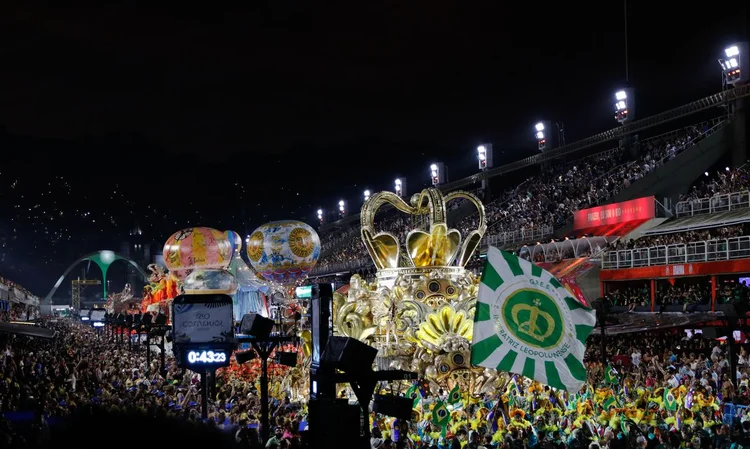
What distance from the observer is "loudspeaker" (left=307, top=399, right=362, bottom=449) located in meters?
6.12

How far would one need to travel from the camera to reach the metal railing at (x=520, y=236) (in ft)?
128

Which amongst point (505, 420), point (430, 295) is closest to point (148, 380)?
point (430, 295)

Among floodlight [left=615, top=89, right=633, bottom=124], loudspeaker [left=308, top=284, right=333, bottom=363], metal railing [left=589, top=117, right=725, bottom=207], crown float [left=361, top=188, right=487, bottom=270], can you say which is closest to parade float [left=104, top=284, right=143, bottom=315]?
metal railing [left=589, top=117, right=725, bottom=207]

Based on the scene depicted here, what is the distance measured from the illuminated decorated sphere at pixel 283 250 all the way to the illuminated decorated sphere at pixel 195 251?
7.55 feet

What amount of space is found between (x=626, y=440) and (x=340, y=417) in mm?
5551

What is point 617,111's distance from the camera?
44.0 m

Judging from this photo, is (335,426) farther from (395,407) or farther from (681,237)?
(681,237)

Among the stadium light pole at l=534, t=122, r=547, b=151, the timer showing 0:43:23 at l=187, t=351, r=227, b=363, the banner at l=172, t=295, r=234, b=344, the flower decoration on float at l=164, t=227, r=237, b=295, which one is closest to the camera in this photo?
the timer showing 0:43:23 at l=187, t=351, r=227, b=363

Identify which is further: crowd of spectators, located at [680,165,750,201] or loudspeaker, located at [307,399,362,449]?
crowd of spectators, located at [680,165,750,201]

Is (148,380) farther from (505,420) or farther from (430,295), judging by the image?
(505,420)

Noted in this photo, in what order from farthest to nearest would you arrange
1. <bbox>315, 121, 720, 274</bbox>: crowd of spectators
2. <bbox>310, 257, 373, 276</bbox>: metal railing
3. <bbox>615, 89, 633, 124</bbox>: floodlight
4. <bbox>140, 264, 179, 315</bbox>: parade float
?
<bbox>310, 257, 373, 276</bbox>: metal railing < <bbox>615, 89, 633, 124</bbox>: floodlight < <bbox>140, 264, 179, 315</bbox>: parade float < <bbox>315, 121, 720, 274</bbox>: crowd of spectators

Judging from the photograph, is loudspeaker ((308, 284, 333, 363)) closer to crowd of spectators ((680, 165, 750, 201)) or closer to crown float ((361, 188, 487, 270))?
crown float ((361, 188, 487, 270))

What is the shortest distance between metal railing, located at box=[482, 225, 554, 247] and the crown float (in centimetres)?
2096

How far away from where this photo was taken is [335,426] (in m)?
6.12
